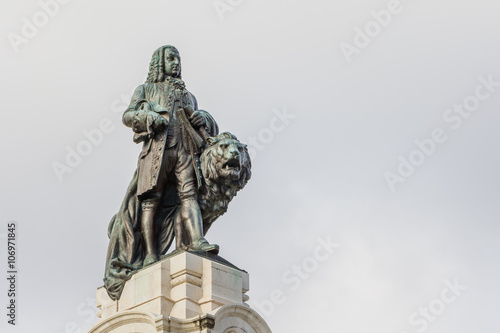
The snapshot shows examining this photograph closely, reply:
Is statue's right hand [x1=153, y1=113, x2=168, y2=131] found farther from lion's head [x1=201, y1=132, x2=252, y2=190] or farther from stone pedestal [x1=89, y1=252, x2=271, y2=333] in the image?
stone pedestal [x1=89, y1=252, x2=271, y2=333]

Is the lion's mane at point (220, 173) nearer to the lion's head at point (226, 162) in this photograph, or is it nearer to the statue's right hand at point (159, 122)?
the lion's head at point (226, 162)

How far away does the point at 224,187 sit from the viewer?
59.8ft

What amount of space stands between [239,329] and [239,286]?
38.3 inches

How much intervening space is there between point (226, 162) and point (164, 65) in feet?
9.40

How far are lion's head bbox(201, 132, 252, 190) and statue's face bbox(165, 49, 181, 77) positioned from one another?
1.92 meters

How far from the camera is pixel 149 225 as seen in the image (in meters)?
18.2

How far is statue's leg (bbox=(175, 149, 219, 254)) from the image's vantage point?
698 inches

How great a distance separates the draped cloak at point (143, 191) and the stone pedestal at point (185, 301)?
851mm

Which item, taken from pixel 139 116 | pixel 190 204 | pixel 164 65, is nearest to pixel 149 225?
pixel 190 204

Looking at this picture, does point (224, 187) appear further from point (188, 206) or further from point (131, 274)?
point (131, 274)

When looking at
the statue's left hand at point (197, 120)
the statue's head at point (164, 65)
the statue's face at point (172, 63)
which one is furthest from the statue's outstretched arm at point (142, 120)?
the statue's face at point (172, 63)

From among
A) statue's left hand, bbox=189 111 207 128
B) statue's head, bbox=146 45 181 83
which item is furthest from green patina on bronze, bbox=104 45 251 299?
statue's head, bbox=146 45 181 83

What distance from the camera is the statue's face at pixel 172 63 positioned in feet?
64.2

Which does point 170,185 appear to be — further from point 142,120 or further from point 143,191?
point 142,120
